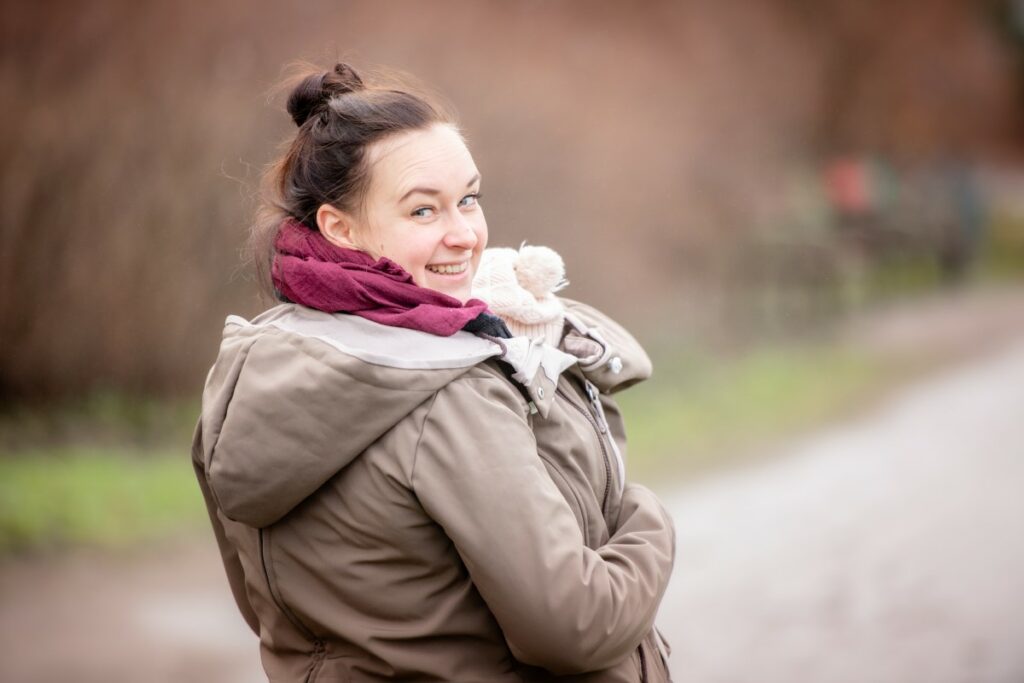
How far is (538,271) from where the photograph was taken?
2053mm

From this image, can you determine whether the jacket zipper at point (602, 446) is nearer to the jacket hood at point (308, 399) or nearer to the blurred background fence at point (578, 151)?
the jacket hood at point (308, 399)

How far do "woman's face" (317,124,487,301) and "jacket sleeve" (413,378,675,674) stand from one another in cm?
25

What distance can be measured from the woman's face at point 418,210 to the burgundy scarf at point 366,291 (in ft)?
0.13

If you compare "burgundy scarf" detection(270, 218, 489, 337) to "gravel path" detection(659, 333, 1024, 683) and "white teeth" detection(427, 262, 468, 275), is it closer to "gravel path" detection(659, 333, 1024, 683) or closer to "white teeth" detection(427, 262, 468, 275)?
"white teeth" detection(427, 262, 468, 275)

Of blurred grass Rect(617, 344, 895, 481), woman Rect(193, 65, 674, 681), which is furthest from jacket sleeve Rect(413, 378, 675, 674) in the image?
blurred grass Rect(617, 344, 895, 481)

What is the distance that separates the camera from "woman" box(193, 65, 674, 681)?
165 centimetres

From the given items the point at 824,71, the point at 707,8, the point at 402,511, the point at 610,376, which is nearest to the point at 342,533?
the point at 402,511

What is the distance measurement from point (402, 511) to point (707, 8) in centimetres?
877

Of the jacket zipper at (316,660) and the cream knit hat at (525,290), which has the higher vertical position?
the cream knit hat at (525,290)

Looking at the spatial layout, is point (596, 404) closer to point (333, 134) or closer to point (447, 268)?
point (447, 268)

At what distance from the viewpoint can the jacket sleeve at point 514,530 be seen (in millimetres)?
1641

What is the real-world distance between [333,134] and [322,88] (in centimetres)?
10

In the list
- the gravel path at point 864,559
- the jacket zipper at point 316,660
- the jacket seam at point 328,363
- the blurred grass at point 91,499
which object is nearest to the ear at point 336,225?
the jacket seam at point 328,363

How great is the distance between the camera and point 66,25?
18.5ft
